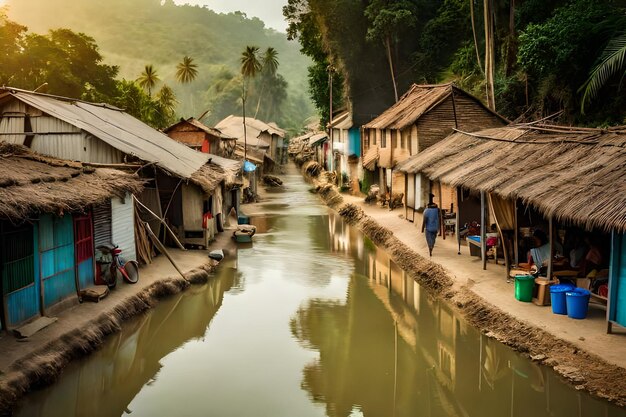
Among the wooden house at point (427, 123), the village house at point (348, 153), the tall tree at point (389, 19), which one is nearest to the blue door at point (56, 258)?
the wooden house at point (427, 123)

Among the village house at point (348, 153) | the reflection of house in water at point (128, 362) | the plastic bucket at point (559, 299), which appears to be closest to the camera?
the reflection of house in water at point (128, 362)

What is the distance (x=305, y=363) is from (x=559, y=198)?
5.96 metres

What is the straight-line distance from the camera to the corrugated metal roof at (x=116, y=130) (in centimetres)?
1845

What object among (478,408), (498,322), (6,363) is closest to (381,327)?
(498,322)

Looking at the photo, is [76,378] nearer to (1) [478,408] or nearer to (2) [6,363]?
(2) [6,363]

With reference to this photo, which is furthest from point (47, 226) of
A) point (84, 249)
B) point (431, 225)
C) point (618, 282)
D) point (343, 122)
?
point (343, 122)

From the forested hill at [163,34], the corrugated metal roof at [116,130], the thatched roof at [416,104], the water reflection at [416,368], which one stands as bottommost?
the water reflection at [416,368]

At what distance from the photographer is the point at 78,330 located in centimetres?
1205

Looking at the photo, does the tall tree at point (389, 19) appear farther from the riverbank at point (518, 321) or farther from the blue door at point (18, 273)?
the blue door at point (18, 273)

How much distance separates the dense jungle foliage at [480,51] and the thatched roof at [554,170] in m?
5.54

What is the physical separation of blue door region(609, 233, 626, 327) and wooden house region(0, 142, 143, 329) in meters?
10.3

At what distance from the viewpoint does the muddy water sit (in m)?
10.3

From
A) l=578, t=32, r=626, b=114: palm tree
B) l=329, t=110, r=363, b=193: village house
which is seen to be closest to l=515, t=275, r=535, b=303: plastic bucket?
l=578, t=32, r=626, b=114: palm tree

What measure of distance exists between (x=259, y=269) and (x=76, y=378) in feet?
32.3
